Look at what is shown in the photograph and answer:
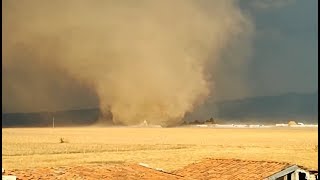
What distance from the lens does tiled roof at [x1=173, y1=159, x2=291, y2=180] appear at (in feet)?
61.5

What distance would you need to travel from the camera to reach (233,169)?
20.3m

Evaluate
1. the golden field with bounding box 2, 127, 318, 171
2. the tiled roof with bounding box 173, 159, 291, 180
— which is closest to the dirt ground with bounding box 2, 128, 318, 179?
the golden field with bounding box 2, 127, 318, 171

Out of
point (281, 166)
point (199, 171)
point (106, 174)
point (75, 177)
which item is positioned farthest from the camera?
point (199, 171)

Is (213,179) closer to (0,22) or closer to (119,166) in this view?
(119,166)

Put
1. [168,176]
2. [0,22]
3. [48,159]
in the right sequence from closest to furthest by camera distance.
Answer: [0,22]
[168,176]
[48,159]

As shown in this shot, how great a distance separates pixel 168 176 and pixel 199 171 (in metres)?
3.83

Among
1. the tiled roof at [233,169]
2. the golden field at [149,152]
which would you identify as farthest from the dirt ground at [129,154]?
the tiled roof at [233,169]

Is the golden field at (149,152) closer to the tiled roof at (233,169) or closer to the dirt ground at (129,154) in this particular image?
the dirt ground at (129,154)

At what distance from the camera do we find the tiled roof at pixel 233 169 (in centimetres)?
1875

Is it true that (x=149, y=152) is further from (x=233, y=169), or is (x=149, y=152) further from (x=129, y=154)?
(x=233, y=169)

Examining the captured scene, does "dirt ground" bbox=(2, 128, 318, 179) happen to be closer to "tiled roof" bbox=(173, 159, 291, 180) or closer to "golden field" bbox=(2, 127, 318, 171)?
"golden field" bbox=(2, 127, 318, 171)

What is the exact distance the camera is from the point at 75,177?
1518 centimetres

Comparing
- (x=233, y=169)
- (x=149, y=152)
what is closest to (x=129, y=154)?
(x=149, y=152)

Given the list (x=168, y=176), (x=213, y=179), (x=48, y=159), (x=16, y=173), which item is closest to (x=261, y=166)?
(x=213, y=179)
